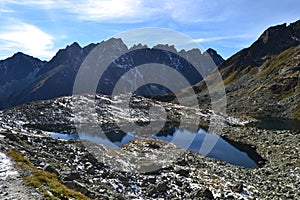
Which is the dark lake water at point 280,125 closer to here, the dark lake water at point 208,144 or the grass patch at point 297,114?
the grass patch at point 297,114

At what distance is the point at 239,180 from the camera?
141 feet

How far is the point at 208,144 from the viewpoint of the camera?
3191 inches

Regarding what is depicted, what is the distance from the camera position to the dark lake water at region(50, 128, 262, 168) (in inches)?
2534

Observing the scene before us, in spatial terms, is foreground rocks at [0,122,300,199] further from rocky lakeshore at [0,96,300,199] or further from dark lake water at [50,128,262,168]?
dark lake water at [50,128,262,168]

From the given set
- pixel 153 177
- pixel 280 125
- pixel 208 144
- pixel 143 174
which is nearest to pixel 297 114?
pixel 280 125

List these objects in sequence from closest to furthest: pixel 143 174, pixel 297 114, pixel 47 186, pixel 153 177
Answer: pixel 47 186 → pixel 153 177 → pixel 143 174 → pixel 297 114

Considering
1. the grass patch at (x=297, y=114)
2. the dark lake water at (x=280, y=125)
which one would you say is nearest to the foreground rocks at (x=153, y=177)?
the dark lake water at (x=280, y=125)

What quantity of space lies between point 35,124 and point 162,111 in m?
62.1

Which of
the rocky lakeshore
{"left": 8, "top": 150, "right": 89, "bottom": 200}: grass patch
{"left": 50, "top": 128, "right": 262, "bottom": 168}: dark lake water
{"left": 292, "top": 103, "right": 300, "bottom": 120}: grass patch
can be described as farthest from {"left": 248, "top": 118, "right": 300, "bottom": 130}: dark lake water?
{"left": 8, "top": 150, "right": 89, "bottom": 200}: grass patch

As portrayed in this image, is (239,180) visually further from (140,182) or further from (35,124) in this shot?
(35,124)

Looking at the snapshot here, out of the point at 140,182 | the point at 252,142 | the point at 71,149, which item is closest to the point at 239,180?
the point at 140,182

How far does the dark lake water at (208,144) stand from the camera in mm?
64375

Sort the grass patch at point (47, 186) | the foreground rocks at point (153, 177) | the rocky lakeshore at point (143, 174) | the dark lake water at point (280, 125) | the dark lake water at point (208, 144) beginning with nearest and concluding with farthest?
the grass patch at point (47, 186) → the rocky lakeshore at point (143, 174) → the foreground rocks at point (153, 177) → the dark lake water at point (208, 144) → the dark lake water at point (280, 125)

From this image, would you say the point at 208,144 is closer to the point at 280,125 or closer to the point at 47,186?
the point at 280,125
